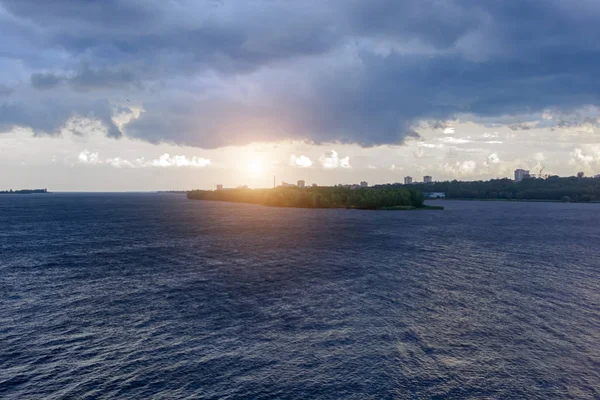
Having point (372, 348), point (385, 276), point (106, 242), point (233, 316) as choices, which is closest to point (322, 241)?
point (385, 276)

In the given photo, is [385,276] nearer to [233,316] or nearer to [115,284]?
[233,316]

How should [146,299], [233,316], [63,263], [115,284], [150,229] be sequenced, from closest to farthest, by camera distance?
[233,316] → [146,299] → [115,284] → [63,263] → [150,229]

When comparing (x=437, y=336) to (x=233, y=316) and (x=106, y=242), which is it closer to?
(x=233, y=316)

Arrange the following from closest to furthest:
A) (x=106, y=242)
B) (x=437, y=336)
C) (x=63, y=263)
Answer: (x=437, y=336)
(x=63, y=263)
(x=106, y=242)

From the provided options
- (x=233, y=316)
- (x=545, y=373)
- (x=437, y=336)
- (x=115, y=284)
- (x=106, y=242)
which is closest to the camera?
(x=545, y=373)

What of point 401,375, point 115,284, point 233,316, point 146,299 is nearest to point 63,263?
point 115,284

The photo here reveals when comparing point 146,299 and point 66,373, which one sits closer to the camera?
point 66,373
